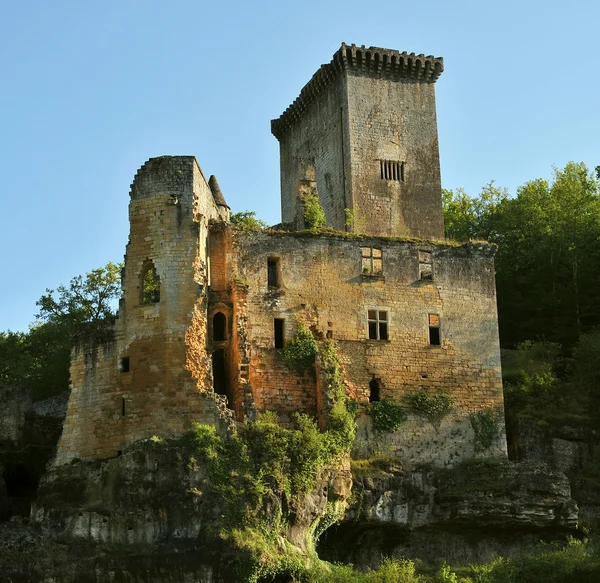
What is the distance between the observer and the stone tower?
5172 centimetres

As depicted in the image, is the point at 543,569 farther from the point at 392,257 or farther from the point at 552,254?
the point at 552,254

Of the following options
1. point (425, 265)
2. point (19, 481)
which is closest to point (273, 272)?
point (425, 265)

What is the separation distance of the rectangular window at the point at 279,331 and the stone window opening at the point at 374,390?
3328 mm

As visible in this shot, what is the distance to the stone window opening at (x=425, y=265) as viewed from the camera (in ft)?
151

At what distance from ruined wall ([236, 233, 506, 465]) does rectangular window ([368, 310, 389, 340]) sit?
0.42 ft

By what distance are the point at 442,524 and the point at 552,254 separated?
18.5 m

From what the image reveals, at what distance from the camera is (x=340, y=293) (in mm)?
44812

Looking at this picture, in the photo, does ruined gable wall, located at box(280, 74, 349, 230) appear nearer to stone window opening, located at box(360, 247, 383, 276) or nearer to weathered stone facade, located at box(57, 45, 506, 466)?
weathered stone facade, located at box(57, 45, 506, 466)

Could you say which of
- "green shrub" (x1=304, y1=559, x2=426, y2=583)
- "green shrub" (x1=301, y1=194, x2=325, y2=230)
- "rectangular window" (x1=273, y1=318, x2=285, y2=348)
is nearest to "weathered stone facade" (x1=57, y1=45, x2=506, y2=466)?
"rectangular window" (x1=273, y1=318, x2=285, y2=348)

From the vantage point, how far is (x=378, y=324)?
148 feet

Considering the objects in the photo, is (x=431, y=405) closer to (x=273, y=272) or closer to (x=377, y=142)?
(x=273, y=272)

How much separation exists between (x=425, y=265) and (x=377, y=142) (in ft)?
26.9

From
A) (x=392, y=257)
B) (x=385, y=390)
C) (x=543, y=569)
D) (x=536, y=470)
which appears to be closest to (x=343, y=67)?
(x=392, y=257)

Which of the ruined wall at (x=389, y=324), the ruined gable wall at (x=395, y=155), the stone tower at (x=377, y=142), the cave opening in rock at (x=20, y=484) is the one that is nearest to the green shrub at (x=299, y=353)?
the ruined wall at (x=389, y=324)
